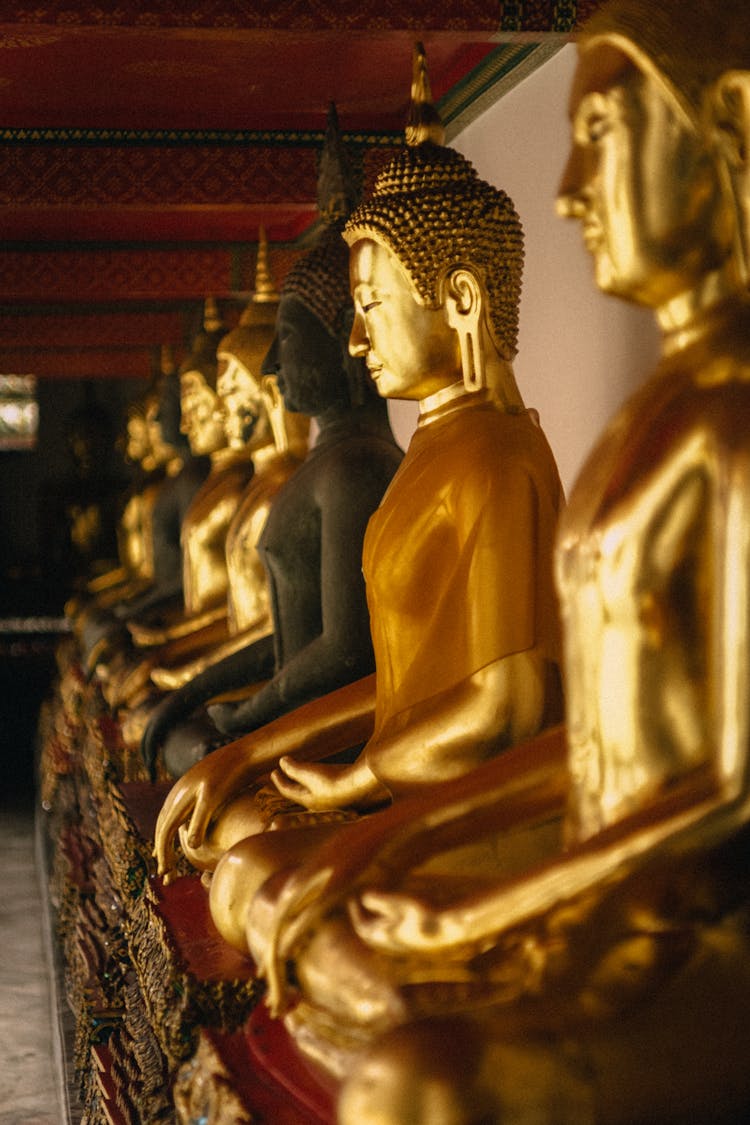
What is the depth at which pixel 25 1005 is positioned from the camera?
4.38 meters

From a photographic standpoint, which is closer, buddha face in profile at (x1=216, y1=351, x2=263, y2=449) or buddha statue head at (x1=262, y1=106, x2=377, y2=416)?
buddha statue head at (x1=262, y1=106, x2=377, y2=416)

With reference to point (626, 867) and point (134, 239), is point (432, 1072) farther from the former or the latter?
point (134, 239)

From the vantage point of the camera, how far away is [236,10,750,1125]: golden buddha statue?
149 centimetres

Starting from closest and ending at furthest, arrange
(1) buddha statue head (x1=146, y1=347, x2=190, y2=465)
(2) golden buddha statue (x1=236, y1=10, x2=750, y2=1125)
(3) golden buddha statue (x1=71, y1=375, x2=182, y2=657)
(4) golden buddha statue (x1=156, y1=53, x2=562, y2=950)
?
(2) golden buddha statue (x1=236, y1=10, x2=750, y2=1125), (4) golden buddha statue (x1=156, y1=53, x2=562, y2=950), (1) buddha statue head (x1=146, y1=347, x2=190, y2=465), (3) golden buddha statue (x1=71, y1=375, x2=182, y2=657)

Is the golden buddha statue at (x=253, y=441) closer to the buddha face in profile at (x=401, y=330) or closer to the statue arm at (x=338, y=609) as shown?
the statue arm at (x=338, y=609)

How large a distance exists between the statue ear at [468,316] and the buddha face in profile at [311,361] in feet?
2.23

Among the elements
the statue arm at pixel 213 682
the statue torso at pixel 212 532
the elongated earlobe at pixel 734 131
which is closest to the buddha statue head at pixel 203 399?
the statue torso at pixel 212 532

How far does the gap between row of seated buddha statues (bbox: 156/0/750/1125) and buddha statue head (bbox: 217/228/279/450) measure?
214cm

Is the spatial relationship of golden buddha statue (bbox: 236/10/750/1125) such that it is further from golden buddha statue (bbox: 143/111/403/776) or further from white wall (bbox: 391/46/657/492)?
white wall (bbox: 391/46/657/492)

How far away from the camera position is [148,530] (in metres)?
6.53

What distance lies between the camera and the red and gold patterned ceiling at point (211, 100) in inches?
99.0

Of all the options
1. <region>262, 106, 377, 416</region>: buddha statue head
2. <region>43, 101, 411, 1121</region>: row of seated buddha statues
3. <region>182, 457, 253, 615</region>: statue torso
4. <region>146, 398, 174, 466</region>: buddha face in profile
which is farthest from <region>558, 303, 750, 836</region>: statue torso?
<region>146, 398, 174, 466</region>: buddha face in profile

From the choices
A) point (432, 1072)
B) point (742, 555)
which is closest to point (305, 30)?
point (742, 555)

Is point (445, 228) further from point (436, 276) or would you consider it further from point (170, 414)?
point (170, 414)
